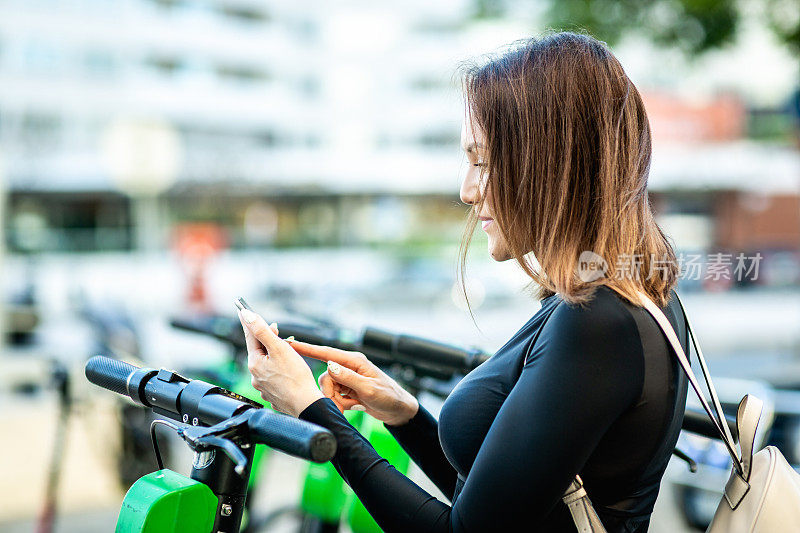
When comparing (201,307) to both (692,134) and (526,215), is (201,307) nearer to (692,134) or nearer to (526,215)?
(692,134)

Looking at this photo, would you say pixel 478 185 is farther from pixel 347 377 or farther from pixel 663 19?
pixel 663 19

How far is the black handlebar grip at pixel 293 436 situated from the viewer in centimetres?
100

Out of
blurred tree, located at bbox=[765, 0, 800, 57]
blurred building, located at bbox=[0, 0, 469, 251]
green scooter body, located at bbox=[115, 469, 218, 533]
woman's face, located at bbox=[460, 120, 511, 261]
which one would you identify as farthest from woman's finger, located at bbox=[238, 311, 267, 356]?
blurred building, located at bbox=[0, 0, 469, 251]

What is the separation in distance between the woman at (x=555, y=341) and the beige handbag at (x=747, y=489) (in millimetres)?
26

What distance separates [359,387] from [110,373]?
0.45m

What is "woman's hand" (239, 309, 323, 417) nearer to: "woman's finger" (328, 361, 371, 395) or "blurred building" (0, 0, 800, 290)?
"woman's finger" (328, 361, 371, 395)

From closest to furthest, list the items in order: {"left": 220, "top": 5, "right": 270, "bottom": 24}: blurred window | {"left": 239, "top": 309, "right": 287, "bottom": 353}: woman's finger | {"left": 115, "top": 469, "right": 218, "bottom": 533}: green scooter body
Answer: {"left": 115, "top": 469, "right": 218, "bottom": 533}: green scooter body, {"left": 239, "top": 309, "right": 287, "bottom": 353}: woman's finger, {"left": 220, "top": 5, "right": 270, "bottom": 24}: blurred window

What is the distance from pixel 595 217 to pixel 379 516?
0.59m

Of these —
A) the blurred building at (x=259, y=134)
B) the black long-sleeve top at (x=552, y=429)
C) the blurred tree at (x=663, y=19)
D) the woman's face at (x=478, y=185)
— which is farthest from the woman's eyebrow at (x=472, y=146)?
the blurred building at (x=259, y=134)

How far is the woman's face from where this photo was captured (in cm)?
129

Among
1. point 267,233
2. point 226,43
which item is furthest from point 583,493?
point 226,43

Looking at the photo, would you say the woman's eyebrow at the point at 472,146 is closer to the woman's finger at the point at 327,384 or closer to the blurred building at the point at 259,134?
the woman's finger at the point at 327,384

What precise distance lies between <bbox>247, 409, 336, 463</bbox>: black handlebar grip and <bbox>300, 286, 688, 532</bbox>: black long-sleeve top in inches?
5.1

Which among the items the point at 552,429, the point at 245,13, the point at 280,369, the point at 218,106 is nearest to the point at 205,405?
the point at 280,369
